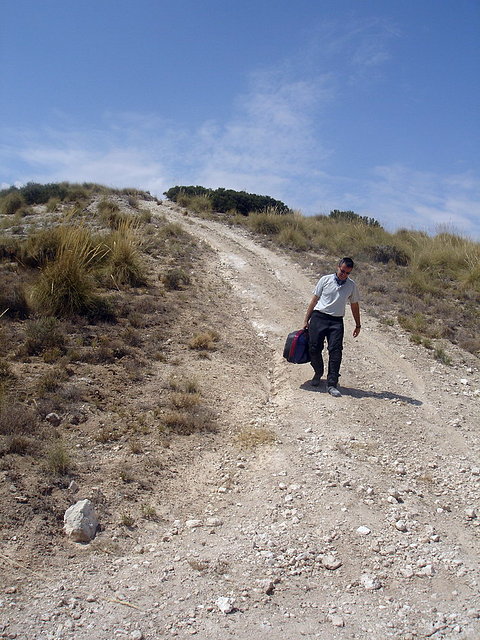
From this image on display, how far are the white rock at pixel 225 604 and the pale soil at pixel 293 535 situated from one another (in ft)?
0.13

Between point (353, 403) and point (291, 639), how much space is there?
422 centimetres

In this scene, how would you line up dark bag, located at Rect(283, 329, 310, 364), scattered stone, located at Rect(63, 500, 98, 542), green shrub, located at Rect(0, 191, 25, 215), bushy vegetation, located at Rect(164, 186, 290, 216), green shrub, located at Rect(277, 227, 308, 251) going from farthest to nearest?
bushy vegetation, located at Rect(164, 186, 290, 216) < green shrub, located at Rect(0, 191, 25, 215) < green shrub, located at Rect(277, 227, 308, 251) < dark bag, located at Rect(283, 329, 310, 364) < scattered stone, located at Rect(63, 500, 98, 542)

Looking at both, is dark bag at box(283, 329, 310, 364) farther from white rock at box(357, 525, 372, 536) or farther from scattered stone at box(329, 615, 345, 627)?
scattered stone at box(329, 615, 345, 627)

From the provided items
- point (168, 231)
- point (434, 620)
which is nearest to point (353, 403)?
point (434, 620)

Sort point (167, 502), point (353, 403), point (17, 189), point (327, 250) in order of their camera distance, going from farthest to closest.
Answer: point (17, 189) < point (327, 250) < point (353, 403) < point (167, 502)

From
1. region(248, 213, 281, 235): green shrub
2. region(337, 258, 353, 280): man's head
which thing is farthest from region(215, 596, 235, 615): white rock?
region(248, 213, 281, 235): green shrub

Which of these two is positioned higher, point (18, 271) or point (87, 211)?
point (87, 211)

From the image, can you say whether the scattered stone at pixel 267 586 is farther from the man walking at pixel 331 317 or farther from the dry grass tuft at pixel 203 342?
the dry grass tuft at pixel 203 342

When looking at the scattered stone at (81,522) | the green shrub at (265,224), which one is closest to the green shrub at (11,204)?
the green shrub at (265,224)

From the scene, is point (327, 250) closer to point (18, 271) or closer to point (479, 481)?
point (18, 271)

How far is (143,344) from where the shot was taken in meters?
8.63

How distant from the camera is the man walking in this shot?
25.1 ft

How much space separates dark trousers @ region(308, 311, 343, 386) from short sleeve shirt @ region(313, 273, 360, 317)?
0.09 m

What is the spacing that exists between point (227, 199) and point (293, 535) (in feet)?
70.7
